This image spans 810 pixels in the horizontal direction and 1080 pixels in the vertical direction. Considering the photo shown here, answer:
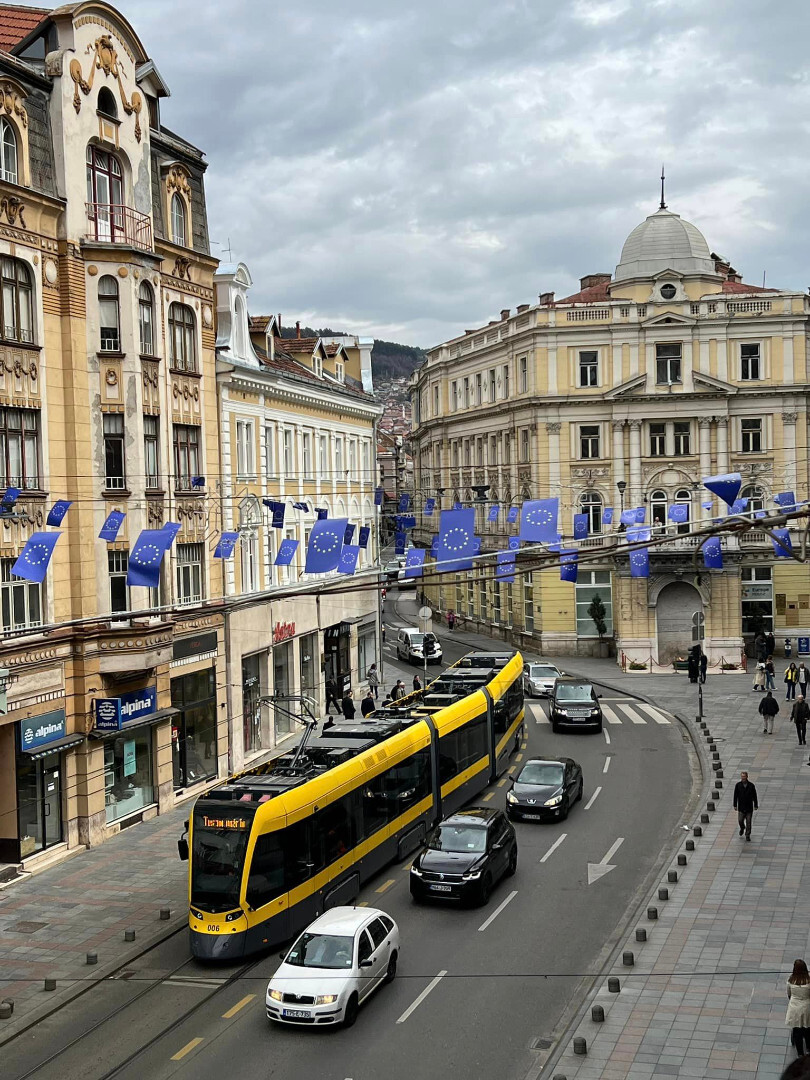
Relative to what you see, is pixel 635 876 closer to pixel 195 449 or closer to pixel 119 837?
pixel 119 837

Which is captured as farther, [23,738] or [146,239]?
[146,239]

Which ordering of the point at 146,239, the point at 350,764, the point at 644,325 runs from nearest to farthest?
1. the point at 350,764
2. the point at 146,239
3. the point at 644,325

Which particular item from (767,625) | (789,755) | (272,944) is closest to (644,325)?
(767,625)

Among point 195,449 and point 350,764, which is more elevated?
point 195,449

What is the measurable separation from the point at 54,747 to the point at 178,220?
16.4 m

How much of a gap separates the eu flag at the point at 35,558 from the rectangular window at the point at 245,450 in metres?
17.3

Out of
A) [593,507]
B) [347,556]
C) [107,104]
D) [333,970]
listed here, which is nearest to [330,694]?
[593,507]

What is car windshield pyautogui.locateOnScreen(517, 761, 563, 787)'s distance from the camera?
30.8 meters

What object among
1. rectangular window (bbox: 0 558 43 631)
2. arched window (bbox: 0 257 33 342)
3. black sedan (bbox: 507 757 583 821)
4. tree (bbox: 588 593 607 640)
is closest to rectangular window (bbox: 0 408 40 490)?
arched window (bbox: 0 257 33 342)

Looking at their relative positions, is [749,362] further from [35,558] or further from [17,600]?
[35,558]

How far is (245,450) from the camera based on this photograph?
40.2 m

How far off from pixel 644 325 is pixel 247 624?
111ft

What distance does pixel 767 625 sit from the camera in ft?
212

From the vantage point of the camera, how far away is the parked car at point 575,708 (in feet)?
141
